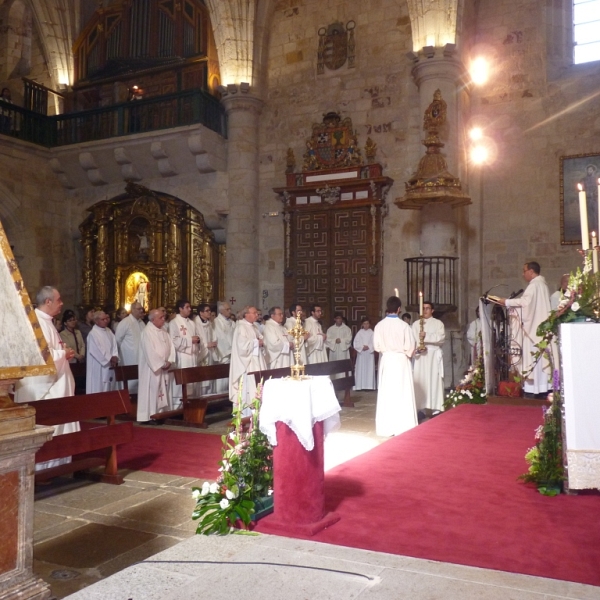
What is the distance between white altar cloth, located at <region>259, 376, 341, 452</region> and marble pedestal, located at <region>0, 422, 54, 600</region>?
4.98 ft

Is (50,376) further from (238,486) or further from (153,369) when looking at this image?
(153,369)

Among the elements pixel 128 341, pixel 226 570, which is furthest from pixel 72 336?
pixel 226 570

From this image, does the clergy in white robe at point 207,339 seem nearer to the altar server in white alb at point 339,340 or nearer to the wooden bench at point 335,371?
the wooden bench at point 335,371

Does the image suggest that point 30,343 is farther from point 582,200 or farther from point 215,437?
point 215,437

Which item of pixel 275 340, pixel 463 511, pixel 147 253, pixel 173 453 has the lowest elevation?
pixel 173 453

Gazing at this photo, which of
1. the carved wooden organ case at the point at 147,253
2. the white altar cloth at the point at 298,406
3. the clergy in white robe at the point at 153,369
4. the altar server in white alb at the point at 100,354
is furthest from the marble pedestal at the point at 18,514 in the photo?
the carved wooden organ case at the point at 147,253

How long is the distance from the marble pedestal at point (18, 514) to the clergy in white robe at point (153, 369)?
679cm

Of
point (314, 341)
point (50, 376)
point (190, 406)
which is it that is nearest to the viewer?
point (50, 376)

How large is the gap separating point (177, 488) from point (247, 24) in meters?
12.3

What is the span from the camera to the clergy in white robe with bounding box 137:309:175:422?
9.63 meters

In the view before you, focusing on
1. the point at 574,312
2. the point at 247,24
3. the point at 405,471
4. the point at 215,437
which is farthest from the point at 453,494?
the point at 247,24

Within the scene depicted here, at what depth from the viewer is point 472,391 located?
9086mm

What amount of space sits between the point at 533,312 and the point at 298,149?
8.04 metres

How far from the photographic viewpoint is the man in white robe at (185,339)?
10797 millimetres
